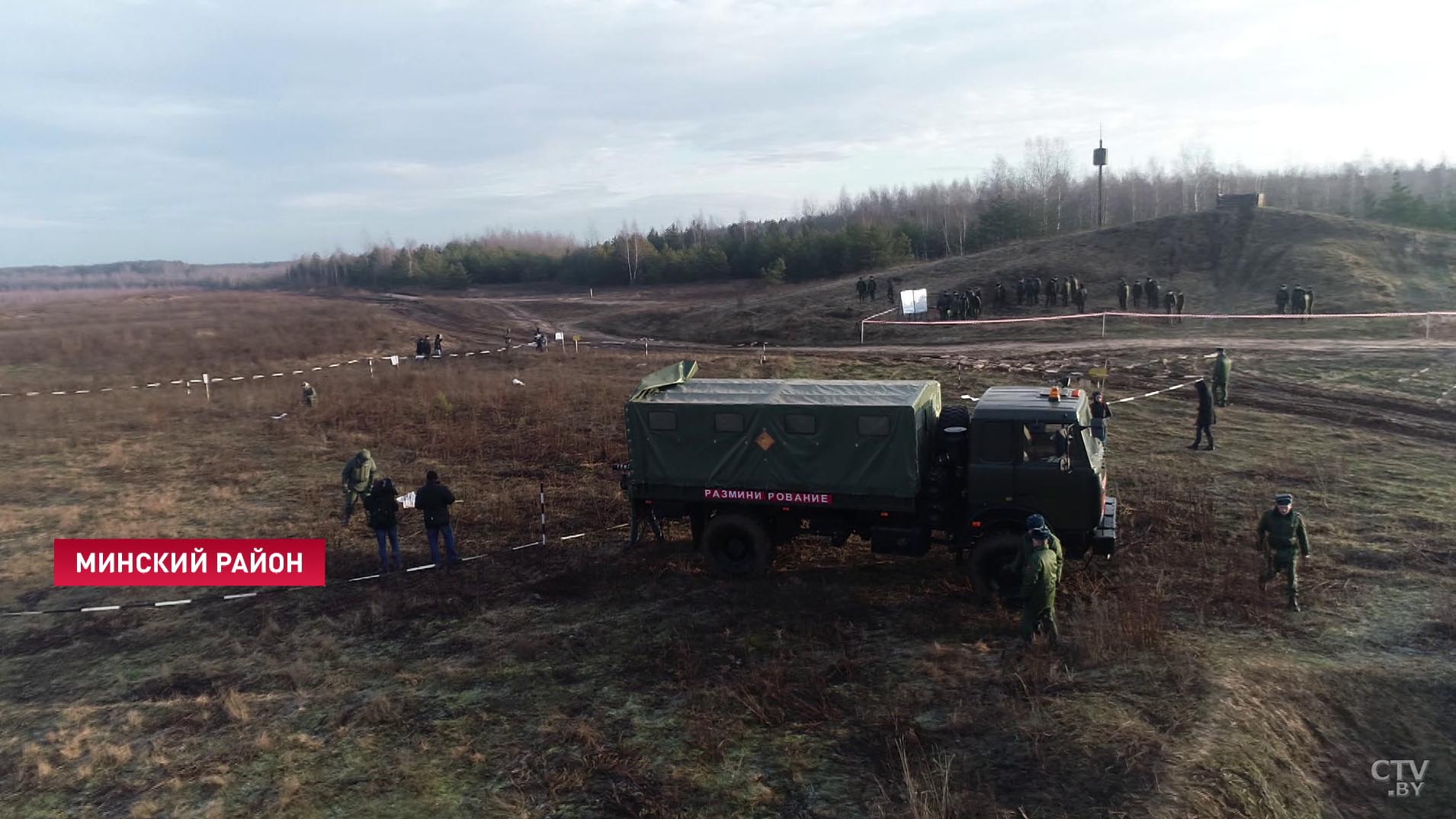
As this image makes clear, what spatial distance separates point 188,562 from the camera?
14375 mm

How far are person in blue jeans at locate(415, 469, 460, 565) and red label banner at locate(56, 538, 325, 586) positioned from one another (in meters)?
1.86

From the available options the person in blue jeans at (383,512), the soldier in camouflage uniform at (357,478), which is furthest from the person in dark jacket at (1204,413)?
the soldier in camouflage uniform at (357,478)

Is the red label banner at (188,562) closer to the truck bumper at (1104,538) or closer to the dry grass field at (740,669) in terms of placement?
the dry grass field at (740,669)

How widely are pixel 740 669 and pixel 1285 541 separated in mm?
6618

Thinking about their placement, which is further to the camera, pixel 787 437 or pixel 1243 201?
pixel 1243 201

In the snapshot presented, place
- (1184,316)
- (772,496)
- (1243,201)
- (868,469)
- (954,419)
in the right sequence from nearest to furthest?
(868,469), (954,419), (772,496), (1184,316), (1243,201)

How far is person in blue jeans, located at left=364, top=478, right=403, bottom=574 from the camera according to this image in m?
12.8

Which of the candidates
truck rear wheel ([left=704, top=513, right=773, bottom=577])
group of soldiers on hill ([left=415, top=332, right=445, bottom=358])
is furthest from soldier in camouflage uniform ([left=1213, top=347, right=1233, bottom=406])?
group of soldiers on hill ([left=415, top=332, right=445, bottom=358])

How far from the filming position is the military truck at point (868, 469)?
1034cm

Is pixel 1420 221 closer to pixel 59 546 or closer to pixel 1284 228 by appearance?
pixel 1284 228

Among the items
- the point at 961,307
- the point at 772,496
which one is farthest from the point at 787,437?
the point at 961,307

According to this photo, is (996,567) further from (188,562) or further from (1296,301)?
(1296,301)

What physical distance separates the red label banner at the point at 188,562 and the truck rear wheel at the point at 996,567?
987cm

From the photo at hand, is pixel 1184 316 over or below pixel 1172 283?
below
